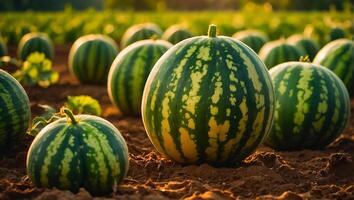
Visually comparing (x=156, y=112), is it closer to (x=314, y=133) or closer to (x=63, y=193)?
(x=63, y=193)

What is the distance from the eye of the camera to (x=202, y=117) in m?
4.89

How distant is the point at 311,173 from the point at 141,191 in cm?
163

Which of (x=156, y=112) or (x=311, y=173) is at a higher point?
(x=156, y=112)

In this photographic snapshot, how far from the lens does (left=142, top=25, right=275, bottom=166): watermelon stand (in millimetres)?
4887

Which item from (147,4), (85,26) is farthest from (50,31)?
(147,4)

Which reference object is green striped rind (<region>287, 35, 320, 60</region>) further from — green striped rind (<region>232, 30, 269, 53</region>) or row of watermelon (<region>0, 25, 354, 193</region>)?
row of watermelon (<region>0, 25, 354, 193</region>)

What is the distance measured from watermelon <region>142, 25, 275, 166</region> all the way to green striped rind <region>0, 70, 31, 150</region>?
125 centimetres

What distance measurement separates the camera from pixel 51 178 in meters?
4.33

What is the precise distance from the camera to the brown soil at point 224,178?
4441 millimetres

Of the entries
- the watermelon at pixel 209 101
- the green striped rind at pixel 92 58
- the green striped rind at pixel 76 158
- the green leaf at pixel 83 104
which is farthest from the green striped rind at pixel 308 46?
the green striped rind at pixel 76 158

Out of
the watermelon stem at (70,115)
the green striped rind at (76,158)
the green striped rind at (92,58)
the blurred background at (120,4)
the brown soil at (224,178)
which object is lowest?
the brown soil at (224,178)

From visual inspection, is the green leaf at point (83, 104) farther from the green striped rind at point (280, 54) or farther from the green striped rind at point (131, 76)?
the green striped rind at point (280, 54)

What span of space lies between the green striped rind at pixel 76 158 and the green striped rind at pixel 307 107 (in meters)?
2.23

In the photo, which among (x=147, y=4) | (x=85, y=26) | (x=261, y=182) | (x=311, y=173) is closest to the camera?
(x=261, y=182)
